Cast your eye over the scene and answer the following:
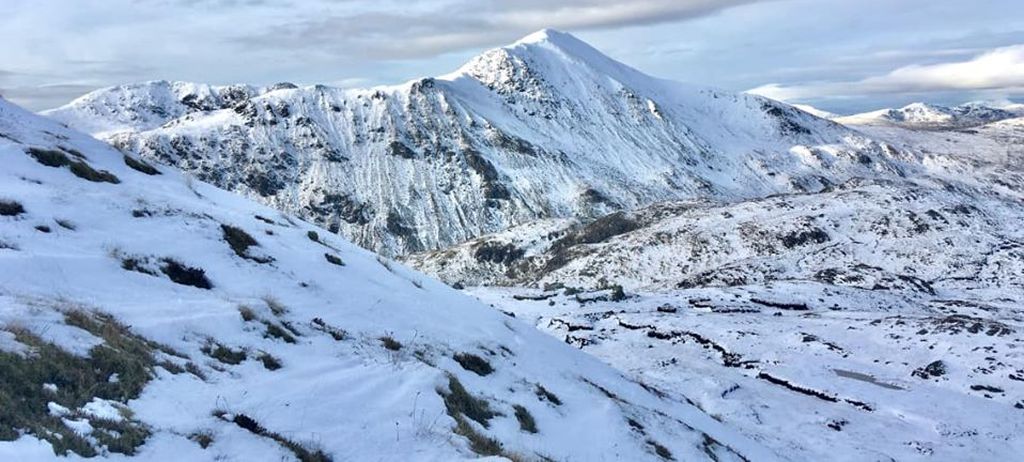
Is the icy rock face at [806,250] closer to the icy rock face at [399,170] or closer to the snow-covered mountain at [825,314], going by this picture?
the snow-covered mountain at [825,314]

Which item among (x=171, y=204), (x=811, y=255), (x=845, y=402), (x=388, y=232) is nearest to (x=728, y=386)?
(x=845, y=402)

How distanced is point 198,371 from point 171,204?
9180mm

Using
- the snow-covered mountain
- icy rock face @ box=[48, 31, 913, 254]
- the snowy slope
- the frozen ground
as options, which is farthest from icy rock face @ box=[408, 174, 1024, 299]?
the snowy slope

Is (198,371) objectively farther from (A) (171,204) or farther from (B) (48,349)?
(A) (171,204)

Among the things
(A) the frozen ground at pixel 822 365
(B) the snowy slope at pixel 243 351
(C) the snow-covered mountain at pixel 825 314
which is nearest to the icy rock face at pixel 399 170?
(C) the snow-covered mountain at pixel 825 314

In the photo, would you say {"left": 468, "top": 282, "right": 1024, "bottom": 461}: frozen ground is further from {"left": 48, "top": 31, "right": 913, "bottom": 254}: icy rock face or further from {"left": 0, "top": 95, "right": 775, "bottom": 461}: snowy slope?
{"left": 48, "top": 31, "right": 913, "bottom": 254}: icy rock face

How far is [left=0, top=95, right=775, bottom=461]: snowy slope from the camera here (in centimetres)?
909

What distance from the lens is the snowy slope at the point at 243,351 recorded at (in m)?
9.09

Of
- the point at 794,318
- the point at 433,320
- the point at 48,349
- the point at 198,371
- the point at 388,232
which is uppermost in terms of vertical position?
the point at 48,349

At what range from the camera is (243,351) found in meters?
12.3

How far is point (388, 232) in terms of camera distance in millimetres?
157875

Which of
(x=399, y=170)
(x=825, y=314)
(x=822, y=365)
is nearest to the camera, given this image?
(x=822, y=365)

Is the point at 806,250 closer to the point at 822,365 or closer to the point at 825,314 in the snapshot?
the point at 825,314

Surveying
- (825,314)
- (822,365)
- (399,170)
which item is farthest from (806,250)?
(399,170)
